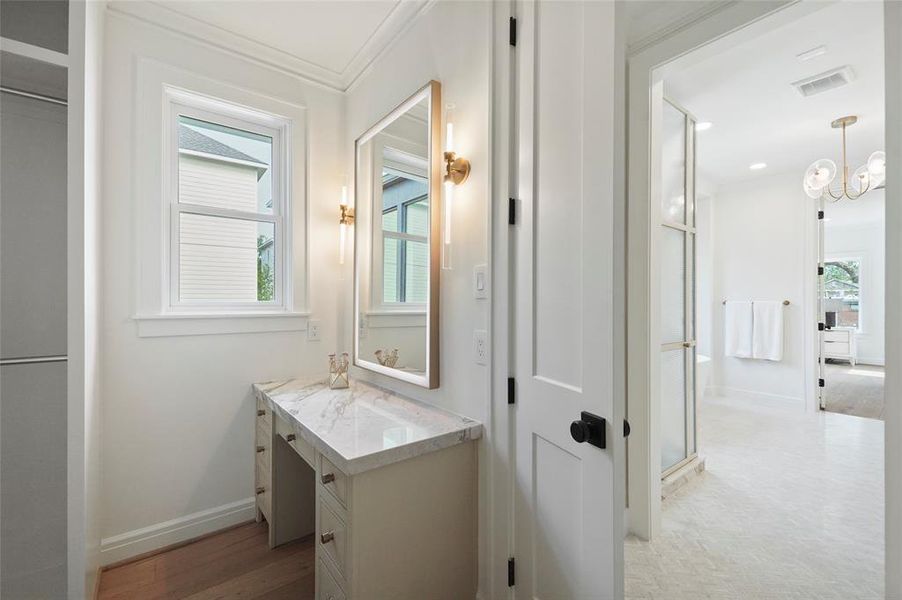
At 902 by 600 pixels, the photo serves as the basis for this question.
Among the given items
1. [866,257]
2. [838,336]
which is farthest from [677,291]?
[866,257]

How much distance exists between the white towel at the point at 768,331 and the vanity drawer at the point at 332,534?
207 inches

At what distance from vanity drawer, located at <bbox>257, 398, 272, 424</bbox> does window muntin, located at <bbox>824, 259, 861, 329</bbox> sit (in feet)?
36.1

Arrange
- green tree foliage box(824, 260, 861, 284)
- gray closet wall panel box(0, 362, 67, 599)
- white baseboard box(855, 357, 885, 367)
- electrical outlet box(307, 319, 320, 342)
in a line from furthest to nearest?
green tree foliage box(824, 260, 861, 284), white baseboard box(855, 357, 885, 367), electrical outlet box(307, 319, 320, 342), gray closet wall panel box(0, 362, 67, 599)

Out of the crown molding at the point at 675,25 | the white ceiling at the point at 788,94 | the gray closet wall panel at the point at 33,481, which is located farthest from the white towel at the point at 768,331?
the gray closet wall panel at the point at 33,481

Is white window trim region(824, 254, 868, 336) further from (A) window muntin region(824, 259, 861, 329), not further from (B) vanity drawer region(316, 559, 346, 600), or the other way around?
(B) vanity drawer region(316, 559, 346, 600)

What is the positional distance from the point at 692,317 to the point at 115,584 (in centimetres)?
356

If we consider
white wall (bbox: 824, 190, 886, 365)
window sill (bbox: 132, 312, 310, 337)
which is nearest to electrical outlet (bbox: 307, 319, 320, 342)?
window sill (bbox: 132, 312, 310, 337)

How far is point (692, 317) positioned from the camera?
2811 millimetres

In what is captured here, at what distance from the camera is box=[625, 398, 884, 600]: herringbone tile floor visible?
5.92ft

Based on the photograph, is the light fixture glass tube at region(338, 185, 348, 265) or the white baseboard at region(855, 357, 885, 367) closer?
the light fixture glass tube at region(338, 185, 348, 265)

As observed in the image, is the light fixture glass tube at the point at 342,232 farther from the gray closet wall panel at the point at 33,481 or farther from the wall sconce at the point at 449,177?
the gray closet wall panel at the point at 33,481

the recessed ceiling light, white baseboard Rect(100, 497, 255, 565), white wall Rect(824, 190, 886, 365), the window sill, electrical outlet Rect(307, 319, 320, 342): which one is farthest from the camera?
white wall Rect(824, 190, 886, 365)

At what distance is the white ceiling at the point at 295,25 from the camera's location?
196cm

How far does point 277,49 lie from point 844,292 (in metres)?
11.7
